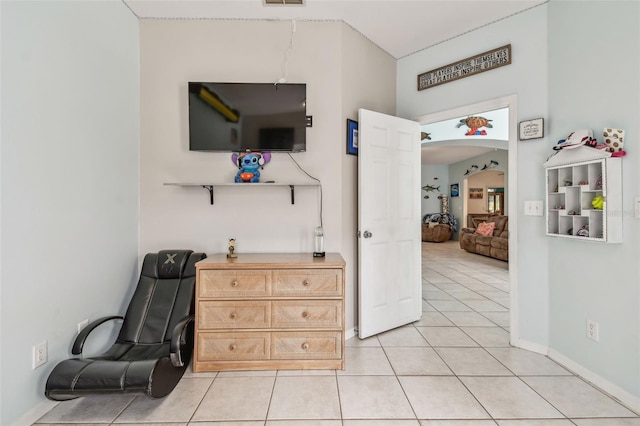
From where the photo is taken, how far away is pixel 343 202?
111 inches

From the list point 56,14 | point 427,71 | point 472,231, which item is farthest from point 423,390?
point 472,231

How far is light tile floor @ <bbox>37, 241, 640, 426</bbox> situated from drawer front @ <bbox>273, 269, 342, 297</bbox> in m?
0.59

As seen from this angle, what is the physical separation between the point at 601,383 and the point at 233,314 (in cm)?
261

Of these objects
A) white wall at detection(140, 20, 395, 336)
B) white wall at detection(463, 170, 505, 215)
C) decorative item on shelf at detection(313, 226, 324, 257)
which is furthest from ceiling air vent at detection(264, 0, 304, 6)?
white wall at detection(463, 170, 505, 215)

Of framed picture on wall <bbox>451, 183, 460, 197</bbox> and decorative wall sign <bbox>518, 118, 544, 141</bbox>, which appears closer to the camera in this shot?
decorative wall sign <bbox>518, 118, 544, 141</bbox>

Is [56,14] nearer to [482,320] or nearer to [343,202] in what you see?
[343,202]

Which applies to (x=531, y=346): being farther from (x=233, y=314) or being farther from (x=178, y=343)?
(x=178, y=343)

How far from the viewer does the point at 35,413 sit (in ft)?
5.76

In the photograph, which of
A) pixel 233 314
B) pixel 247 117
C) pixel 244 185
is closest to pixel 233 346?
pixel 233 314

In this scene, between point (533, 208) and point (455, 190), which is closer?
point (533, 208)

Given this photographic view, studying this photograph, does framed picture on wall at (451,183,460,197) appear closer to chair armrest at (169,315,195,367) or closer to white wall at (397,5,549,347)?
white wall at (397,5,549,347)

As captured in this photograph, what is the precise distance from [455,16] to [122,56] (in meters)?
2.93

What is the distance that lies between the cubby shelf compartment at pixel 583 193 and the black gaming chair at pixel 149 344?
2841 millimetres

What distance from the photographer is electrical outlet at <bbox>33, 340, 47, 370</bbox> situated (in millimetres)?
1758
